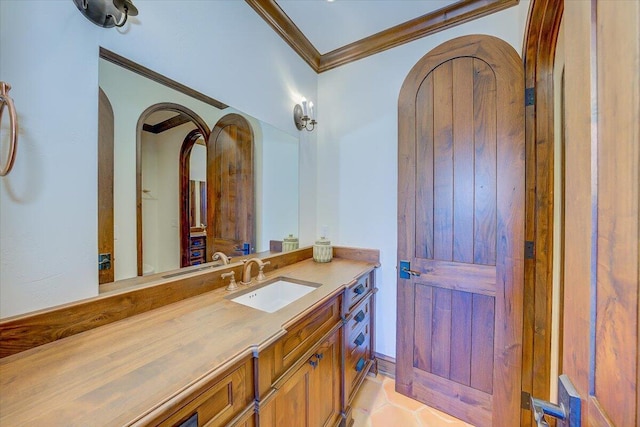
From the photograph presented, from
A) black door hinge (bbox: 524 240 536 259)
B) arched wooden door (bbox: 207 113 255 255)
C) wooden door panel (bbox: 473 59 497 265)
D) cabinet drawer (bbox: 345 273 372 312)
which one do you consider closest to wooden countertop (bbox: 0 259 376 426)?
cabinet drawer (bbox: 345 273 372 312)

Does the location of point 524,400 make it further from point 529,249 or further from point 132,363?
point 132,363

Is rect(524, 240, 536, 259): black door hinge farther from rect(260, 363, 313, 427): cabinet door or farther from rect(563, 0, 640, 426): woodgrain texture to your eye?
rect(260, 363, 313, 427): cabinet door

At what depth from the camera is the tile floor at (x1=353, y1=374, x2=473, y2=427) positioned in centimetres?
158

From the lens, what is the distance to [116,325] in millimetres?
954

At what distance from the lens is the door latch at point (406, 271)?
178 cm

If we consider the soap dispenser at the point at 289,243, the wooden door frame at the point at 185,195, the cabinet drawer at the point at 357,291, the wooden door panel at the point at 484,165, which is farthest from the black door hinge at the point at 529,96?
the wooden door frame at the point at 185,195

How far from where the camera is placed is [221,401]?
0.74m

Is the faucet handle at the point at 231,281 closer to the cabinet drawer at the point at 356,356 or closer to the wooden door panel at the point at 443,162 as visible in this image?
the cabinet drawer at the point at 356,356

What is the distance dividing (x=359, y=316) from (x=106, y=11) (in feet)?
6.50

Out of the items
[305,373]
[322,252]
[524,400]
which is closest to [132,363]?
[305,373]

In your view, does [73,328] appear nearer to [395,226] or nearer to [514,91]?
[395,226]

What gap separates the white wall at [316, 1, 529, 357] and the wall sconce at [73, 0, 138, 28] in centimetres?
160

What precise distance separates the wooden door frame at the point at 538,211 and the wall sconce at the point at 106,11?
1.90 m

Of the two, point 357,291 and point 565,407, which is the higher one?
point 565,407
